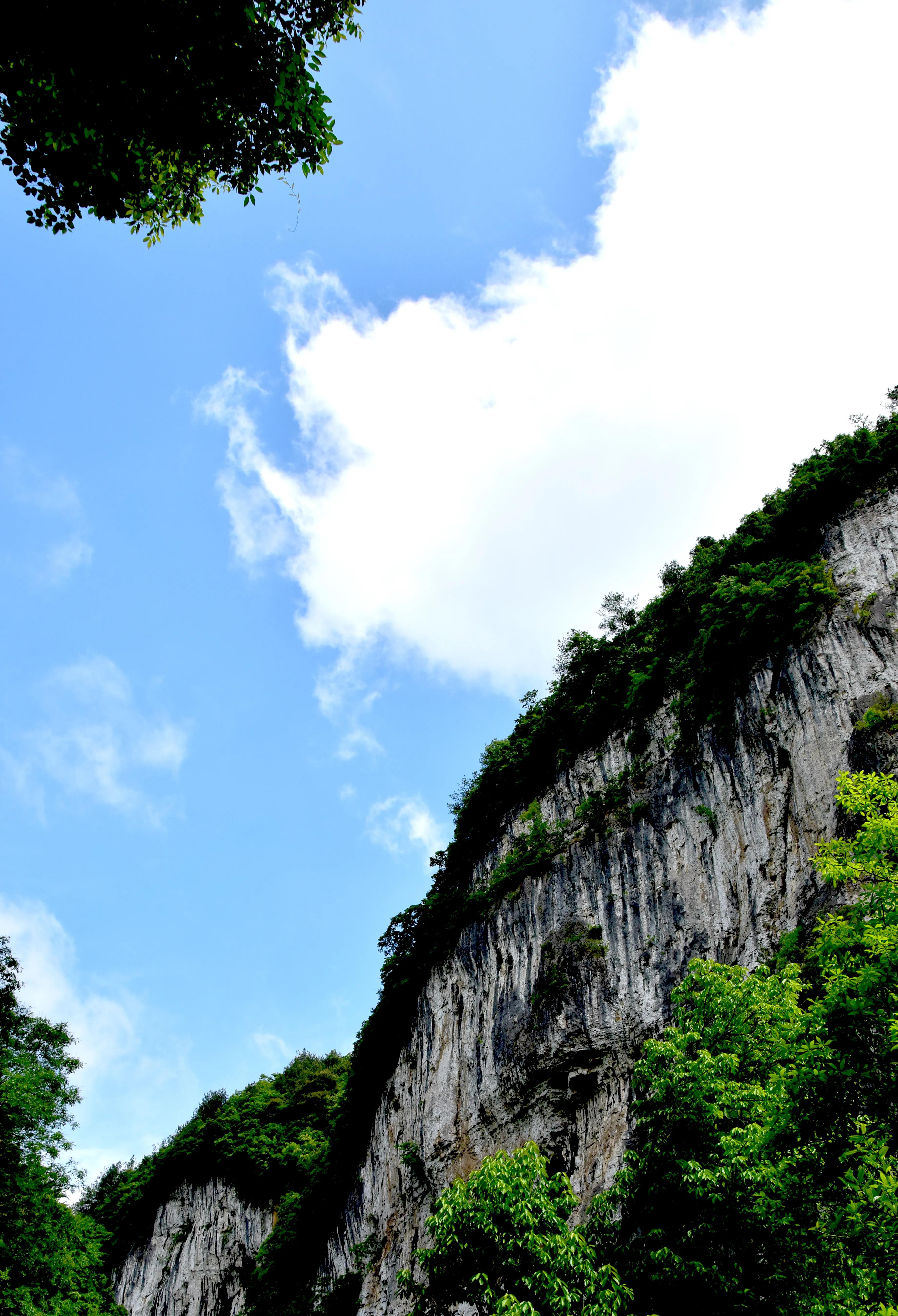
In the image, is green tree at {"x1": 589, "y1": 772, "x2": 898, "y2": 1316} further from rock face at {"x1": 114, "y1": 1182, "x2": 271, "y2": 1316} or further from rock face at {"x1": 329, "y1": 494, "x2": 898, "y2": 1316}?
rock face at {"x1": 114, "y1": 1182, "x2": 271, "y2": 1316}

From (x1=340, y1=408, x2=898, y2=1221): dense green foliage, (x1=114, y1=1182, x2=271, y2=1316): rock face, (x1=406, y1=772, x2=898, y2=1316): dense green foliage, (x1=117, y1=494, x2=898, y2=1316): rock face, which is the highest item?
(x1=340, y1=408, x2=898, y2=1221): dense green foliage

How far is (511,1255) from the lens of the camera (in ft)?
31.1

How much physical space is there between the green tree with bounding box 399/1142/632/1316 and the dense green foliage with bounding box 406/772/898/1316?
0.08ft

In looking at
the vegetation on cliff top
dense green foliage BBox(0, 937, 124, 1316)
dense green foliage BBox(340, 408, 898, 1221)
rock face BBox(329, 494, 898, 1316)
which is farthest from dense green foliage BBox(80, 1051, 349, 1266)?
dense green foliage BBox(0, 937, 124, 1316)

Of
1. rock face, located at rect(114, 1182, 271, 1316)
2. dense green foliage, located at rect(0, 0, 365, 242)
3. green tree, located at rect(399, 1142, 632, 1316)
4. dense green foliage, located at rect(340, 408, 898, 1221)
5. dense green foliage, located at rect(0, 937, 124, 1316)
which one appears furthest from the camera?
rock face, located at rect(114, 1182, 271, 1316)

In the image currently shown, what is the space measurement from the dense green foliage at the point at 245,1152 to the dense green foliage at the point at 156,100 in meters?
34.4

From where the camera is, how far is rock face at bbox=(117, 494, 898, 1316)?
17250 millimetres

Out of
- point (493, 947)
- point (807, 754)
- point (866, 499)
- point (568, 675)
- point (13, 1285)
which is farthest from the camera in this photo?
point (568, 675)

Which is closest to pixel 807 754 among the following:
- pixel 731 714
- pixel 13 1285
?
pixel 731 714

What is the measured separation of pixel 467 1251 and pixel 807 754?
11.9m

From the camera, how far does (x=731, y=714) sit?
798 inches

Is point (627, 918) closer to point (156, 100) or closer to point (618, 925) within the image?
point (618, 925)

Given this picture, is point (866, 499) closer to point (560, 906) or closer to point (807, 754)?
point (807, 754)

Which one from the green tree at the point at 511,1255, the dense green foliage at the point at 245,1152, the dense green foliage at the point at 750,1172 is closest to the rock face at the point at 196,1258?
the dense green foliage at the point at 245,1152
